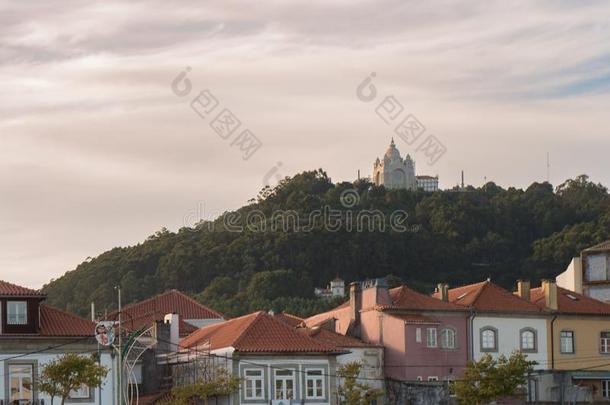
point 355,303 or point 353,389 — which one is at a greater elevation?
point 355,303

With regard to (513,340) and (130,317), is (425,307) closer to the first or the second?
(513,340)

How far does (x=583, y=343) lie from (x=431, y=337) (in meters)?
10.0

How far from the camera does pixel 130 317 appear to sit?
8344 centimetres

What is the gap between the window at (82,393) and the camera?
68375 millimetres

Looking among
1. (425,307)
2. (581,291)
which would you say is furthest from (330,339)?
(581,291)

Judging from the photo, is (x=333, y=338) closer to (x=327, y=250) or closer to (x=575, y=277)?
(x=575, y=277)

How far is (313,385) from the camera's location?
7200cm

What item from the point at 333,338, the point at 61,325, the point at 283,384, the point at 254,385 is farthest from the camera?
the point at 333,338

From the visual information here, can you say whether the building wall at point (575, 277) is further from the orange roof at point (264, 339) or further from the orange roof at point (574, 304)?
the orange roof at point (264, 339)

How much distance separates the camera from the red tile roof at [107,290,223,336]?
85.0m

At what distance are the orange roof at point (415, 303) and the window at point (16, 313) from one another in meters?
21.3

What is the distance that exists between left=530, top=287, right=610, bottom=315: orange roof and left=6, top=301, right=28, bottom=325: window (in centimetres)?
3105

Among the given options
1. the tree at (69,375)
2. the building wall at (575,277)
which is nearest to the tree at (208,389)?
the tree at (69,375)

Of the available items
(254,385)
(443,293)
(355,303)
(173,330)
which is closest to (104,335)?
(254,385)
